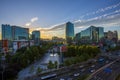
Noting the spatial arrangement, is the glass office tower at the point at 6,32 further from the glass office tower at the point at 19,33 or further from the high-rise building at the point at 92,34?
the high-rise building at the point at 92,34

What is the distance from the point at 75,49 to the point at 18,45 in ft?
57.3

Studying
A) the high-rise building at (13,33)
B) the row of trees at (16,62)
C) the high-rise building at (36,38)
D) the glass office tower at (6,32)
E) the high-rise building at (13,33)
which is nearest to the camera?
the row of trees at (16,62)

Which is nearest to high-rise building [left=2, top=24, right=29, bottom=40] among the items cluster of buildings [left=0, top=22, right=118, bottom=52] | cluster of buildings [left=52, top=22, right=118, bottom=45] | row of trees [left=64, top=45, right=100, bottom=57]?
cluster of buildings [left=0, top=22, right=118, bottom=52]

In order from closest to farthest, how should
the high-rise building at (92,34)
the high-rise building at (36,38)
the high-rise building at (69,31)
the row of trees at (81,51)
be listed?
the row of trees at (81,51), the high-rise building at (92,34), the high-rise building at (36,38), the high-rise building at (69,31)

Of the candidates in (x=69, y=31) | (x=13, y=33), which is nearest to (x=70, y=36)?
(x=69, y=31)

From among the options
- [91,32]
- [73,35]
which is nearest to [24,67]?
[91,32]

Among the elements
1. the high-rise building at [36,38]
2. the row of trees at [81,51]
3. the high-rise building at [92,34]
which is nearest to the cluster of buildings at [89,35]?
the high-rise building at [92,34]

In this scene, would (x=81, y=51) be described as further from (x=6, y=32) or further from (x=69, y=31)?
(x=69, y=31)

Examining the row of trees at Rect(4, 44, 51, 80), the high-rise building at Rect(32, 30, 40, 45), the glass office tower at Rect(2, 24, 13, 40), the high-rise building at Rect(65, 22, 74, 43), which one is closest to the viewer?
the row of trees at Rect(4, 44, 51, 80)

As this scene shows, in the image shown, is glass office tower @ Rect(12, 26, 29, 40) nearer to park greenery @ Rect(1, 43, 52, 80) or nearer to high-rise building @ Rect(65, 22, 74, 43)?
high-rise building @ Rect(65, 22, 74, 43)

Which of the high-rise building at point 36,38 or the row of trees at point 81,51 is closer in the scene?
the row of trees at point 81,51

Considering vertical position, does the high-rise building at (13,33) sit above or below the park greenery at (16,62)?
above

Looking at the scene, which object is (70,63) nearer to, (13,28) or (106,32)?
(13,28)

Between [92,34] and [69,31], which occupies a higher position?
[69,31]
